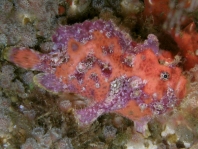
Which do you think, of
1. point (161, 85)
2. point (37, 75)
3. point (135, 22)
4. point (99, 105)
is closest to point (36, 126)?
point (37, 75)

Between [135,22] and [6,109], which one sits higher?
[135,22]

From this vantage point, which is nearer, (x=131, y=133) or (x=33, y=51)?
(x=33, y=51)

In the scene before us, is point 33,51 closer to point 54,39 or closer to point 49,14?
point 54,39

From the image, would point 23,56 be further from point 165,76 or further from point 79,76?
point 165,76

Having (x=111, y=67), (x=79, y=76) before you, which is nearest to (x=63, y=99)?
(x=79, y=76)

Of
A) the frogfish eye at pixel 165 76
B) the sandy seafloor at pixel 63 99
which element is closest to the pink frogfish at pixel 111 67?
the frogfish eye at pixel 165 76

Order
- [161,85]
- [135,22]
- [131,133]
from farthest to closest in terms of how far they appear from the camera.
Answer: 1. [131,133]
2. [135,22]
3. [161,85]

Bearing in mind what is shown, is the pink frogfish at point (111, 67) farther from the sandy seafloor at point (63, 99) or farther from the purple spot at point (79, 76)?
the sandy seafloor at point (63, 99)
